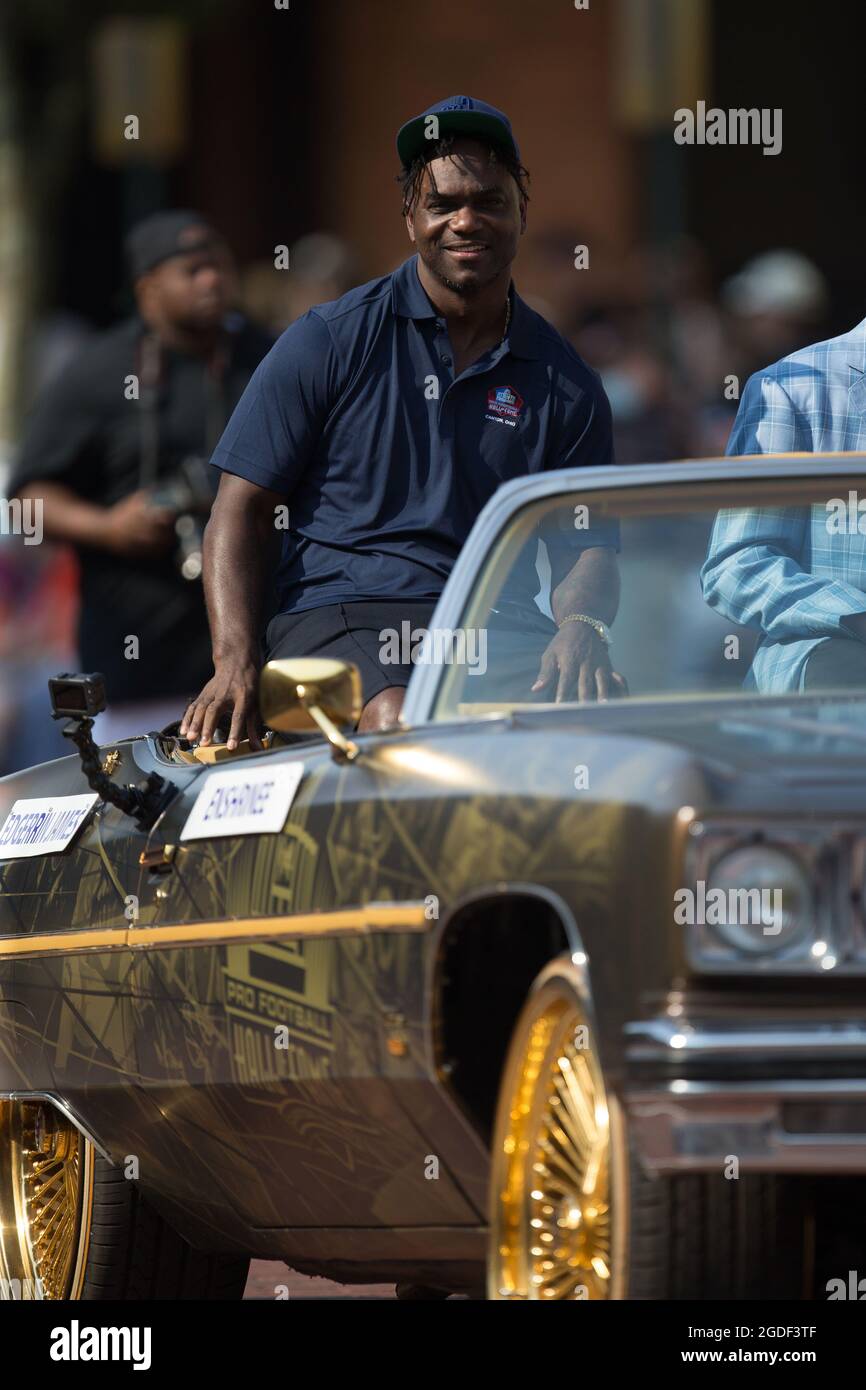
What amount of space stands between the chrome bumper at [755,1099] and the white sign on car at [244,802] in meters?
1.19

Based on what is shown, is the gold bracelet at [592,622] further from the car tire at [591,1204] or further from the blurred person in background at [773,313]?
the blurred person in background at [773,313]

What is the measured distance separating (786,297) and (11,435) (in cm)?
561

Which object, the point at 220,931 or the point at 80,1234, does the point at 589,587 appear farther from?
the point at 80,1234

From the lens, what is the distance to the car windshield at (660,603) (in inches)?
202

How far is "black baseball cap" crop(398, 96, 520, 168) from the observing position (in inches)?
246

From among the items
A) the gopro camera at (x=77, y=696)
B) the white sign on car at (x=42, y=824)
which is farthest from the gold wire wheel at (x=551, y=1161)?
the white sign on car at (x=42, y=824)

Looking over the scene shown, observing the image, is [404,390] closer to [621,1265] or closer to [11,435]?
[621,1265]

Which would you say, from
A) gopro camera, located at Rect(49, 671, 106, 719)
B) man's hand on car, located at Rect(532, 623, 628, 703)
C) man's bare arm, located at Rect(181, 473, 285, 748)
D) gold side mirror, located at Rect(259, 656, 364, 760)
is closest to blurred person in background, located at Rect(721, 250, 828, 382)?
man's bare arm, located at Rect(181, 473, 285, 748)

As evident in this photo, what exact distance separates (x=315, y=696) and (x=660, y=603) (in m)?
0.78

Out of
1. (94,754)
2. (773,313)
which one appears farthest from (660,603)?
(773,313)

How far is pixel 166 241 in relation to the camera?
1098cm

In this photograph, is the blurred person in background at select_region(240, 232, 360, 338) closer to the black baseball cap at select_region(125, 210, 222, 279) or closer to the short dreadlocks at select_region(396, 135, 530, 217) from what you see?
the black baseball cap at select_region(125, 210, 222, 279)

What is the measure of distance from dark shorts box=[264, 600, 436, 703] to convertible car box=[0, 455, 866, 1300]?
53mm

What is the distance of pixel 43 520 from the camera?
36.0 feet
